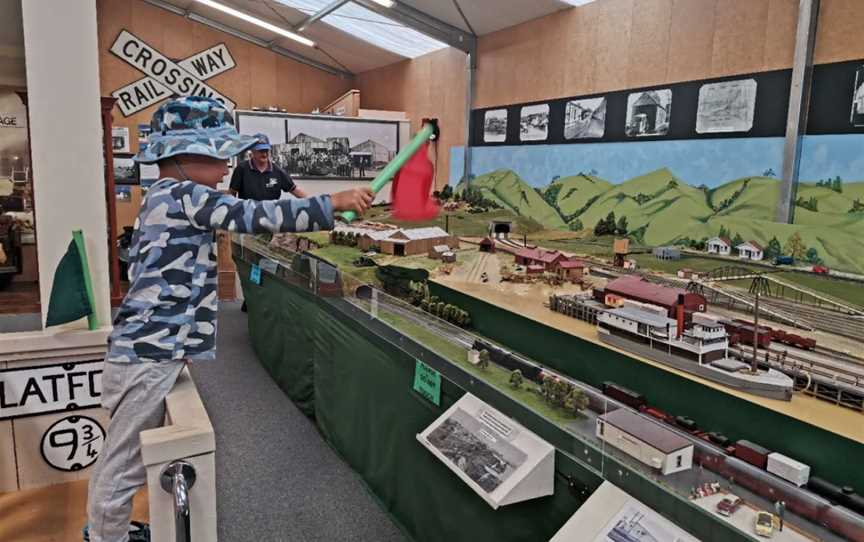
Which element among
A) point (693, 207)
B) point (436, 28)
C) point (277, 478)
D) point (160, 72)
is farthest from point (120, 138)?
point (693, 207)

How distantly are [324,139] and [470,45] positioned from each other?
2.38 m

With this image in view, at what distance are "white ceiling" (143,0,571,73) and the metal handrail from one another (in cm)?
424

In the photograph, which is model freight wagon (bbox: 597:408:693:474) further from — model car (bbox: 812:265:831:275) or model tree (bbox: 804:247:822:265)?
model tree (bbox: 804:247:822:265)

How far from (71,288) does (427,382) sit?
3.70 feet

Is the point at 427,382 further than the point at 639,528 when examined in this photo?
Yes

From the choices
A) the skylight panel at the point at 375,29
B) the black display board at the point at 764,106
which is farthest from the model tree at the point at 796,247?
the skylight panel at the point at 375,29

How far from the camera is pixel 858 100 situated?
9.01ft

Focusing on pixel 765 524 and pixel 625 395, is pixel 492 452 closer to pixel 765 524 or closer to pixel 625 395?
pixel 625 395

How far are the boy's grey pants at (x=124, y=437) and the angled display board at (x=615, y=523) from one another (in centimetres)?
97

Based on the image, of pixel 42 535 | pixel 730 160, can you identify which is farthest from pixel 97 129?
pixel 730 160

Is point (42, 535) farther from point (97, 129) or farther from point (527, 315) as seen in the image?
point (527, 315)

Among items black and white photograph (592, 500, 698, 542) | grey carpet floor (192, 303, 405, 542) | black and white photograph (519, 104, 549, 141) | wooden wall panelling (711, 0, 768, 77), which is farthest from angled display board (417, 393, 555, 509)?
black and white photograph (519, 104, 549, 141)

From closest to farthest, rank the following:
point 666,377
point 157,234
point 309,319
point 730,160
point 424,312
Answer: point 157,234 < point 666,377 < point 424,312 < point 309,319 < point 730,160

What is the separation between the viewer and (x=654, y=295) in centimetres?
188
